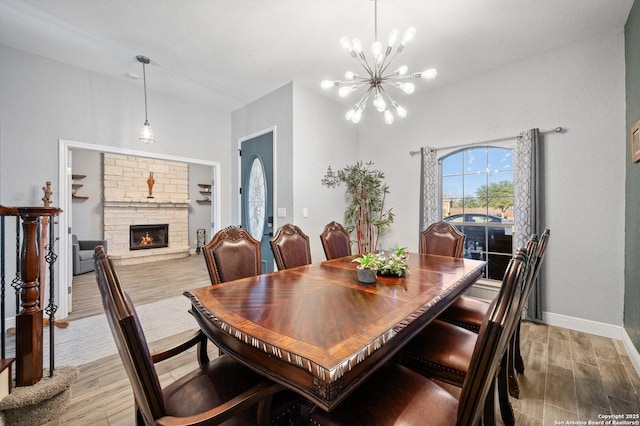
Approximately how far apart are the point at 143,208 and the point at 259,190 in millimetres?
4800

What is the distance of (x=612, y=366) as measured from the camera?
2.17 metres

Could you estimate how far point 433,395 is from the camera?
1092mm

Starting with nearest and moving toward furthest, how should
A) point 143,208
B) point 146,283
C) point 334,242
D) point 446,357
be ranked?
point 446,357, point 334,242, point 146,283, point 143,208

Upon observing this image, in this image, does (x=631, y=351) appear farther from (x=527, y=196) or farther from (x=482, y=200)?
(x=482, y=200)

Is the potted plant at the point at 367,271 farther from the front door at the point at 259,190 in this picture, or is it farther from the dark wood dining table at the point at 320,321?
the front door at the point at 259,190

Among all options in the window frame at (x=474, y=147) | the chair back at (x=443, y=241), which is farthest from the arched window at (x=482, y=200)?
the chair back at (x=443, y=241)

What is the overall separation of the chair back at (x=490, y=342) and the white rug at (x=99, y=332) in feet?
9.36

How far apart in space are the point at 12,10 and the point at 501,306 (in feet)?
13.4

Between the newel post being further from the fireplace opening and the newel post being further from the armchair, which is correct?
the fireplace opening

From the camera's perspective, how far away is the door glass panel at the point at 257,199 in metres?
4.13

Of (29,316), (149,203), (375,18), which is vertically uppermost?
(375,18)

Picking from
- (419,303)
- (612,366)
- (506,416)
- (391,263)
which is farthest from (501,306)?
(612,366)

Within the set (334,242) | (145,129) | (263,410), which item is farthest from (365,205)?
(263,410)

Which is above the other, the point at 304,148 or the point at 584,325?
A: the point at 304,148
